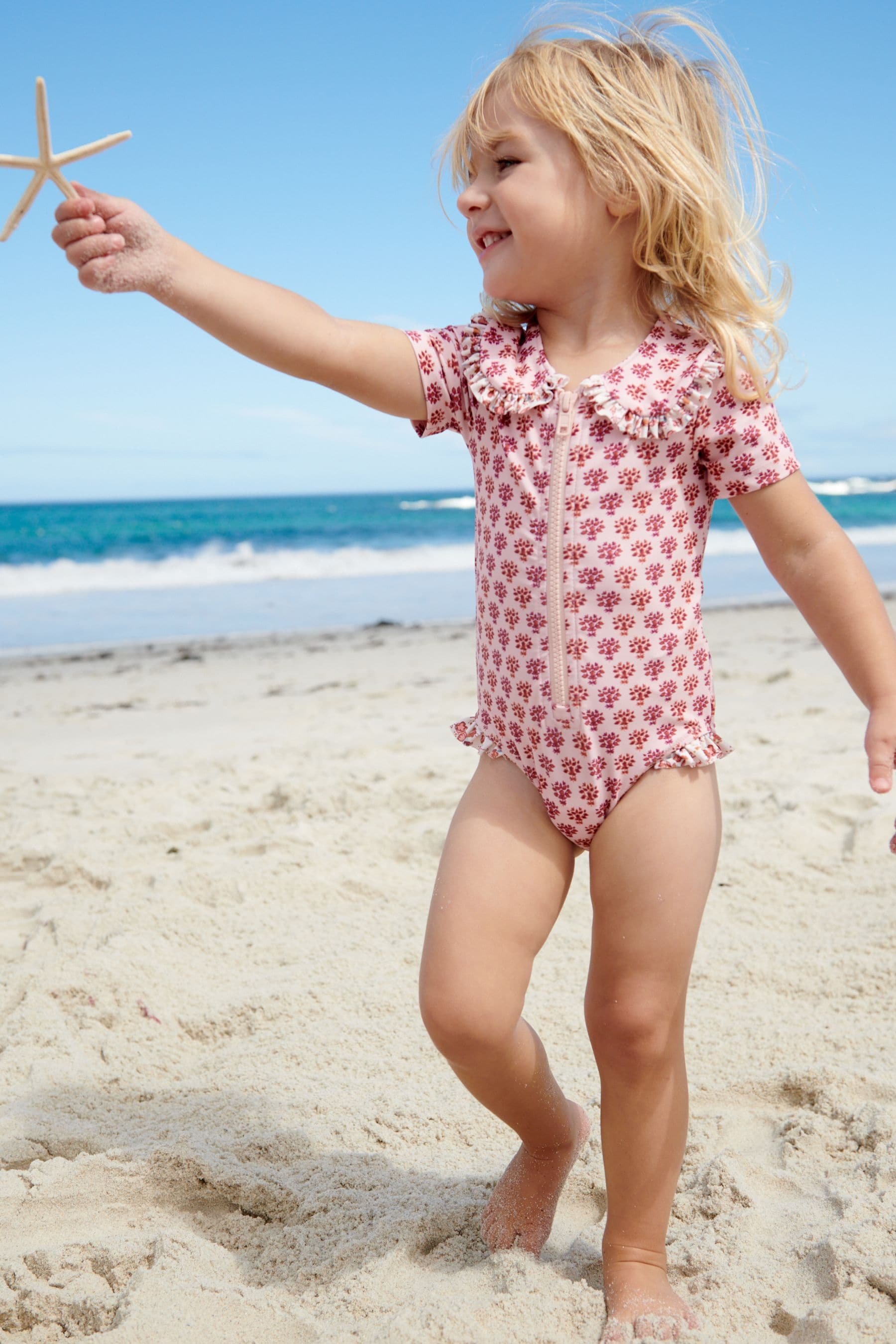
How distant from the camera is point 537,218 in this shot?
6.15 ft

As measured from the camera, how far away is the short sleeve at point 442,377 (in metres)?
1.94

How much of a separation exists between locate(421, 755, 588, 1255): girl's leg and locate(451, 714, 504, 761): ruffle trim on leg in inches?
0.7

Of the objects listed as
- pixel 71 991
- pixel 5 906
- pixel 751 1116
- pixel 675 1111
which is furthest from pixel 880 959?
pixel 5 906

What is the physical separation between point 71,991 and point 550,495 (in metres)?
1.82

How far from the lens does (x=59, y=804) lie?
4.22 metres

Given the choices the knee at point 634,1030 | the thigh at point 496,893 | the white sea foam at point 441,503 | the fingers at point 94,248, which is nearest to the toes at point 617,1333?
the knee at point 634,1030

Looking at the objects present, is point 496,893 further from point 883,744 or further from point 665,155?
point 665,155

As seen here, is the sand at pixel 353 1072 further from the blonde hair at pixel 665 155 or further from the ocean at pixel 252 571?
the ocean at pixel 252 571

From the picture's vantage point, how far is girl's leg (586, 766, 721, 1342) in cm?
175

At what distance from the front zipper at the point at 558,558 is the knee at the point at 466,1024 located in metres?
0.50

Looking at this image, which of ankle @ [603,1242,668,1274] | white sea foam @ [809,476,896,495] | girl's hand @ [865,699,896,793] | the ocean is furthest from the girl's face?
white sea foam @ [809,476,896,495]

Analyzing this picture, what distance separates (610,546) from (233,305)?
2.31 feet

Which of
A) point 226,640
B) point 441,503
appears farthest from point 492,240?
point 441,503

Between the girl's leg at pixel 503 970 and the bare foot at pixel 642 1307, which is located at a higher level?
the girl's leg at pixel 503 970
